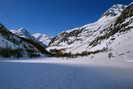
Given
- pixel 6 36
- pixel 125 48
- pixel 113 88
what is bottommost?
pixel 113 88

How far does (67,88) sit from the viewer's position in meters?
21.6

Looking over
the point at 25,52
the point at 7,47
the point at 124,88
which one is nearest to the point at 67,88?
the point at 124,88

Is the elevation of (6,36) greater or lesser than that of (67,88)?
greater

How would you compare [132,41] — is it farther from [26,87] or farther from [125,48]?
[26,87]

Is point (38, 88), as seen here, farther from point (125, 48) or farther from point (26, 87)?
point (125, 48)

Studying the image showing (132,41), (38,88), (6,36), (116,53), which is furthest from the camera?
(6,36)

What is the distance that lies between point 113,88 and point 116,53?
372 ft

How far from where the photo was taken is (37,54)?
586 feet

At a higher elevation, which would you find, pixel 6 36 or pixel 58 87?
pixel 6 36

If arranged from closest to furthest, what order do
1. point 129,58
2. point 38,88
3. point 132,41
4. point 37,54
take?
point 38,88 → point 129,58 → point 132,41 → point 37,54

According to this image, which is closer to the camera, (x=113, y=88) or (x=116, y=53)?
(x=113, y=88)

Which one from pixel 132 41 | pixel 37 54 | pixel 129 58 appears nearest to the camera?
pixel 129 58

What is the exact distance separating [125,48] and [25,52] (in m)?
99.2

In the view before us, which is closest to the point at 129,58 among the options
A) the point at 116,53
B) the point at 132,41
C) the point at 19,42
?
the point at 116,53
